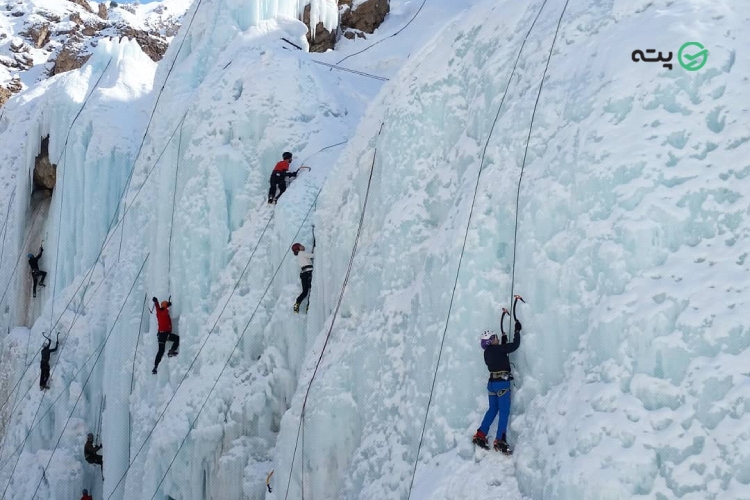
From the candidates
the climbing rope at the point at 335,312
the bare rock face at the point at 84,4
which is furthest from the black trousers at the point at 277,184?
the bare rock face at the point at 84,4

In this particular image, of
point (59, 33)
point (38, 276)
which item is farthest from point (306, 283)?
point (59, 33)

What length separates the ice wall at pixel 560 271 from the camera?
212 inches

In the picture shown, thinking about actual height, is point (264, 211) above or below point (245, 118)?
below

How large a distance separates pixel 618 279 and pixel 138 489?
8.52m

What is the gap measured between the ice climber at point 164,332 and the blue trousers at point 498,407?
6660 millimetres

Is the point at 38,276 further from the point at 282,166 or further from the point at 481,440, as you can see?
the point at 481,440

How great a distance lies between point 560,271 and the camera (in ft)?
21.0

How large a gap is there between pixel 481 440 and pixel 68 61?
3568cm

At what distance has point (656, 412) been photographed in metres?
5.38

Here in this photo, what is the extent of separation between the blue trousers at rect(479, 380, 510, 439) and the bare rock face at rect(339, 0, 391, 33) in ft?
46.5

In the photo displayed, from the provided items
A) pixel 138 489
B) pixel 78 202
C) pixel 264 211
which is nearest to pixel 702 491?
pixel 264 211

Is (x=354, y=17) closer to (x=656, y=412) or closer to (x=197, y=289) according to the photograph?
(x=197, y=289)

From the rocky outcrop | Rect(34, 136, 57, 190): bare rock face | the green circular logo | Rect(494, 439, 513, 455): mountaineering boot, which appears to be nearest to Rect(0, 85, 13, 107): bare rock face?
Rect(34, 136, 57, 190): bare rock face

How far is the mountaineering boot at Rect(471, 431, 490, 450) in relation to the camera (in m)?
6.43
